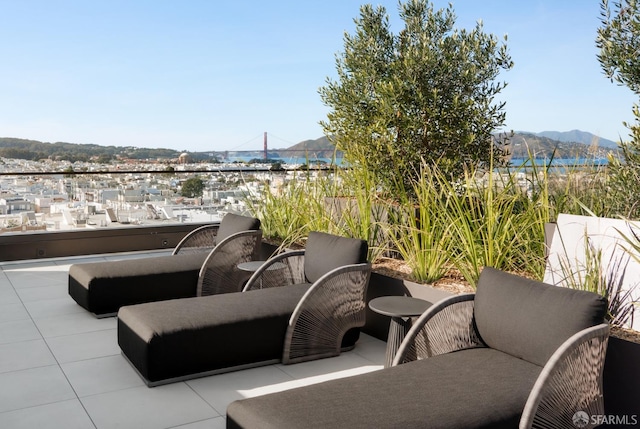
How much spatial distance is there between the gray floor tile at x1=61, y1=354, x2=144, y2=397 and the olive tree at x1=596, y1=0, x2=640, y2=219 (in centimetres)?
312

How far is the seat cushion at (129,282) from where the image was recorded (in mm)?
4961

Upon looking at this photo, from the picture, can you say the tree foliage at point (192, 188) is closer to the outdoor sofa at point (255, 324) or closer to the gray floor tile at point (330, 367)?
the outdoor sofa at point (255, 324)

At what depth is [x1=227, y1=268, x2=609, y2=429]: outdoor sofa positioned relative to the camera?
7.66 ft

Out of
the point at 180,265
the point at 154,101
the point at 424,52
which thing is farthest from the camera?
the point at 154,101

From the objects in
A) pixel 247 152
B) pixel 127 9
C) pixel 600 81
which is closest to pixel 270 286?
pixel 600 81

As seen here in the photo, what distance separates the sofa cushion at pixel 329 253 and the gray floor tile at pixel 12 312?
8.29ft

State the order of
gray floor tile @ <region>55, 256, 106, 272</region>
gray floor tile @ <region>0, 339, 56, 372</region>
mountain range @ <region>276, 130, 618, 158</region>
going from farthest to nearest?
gray floor tile @ <region>55, 256, 106, 272</region> < mountain range @ <region>276, 130, 618, 158</region> < gray floor tile @ <region>0, 339, 56, 372</region>

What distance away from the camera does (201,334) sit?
359 centimetres

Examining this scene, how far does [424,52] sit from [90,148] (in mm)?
5635

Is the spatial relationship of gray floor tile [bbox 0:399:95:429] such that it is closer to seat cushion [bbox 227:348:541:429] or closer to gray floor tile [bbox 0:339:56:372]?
gray floor tile [bbox 0:339:56:372]

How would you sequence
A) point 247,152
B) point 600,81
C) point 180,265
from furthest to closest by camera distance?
point 247,152 → point 180,265 → point 600,81

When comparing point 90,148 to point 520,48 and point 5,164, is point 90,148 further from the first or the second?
point 520,48

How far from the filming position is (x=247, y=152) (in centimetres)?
883

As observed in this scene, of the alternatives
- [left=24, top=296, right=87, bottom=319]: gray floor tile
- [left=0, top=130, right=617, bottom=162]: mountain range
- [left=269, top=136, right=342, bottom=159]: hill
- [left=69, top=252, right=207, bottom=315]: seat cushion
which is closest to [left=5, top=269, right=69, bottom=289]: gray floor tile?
[left=24, top=296, right=87, bottom=319]: gray floor tile
